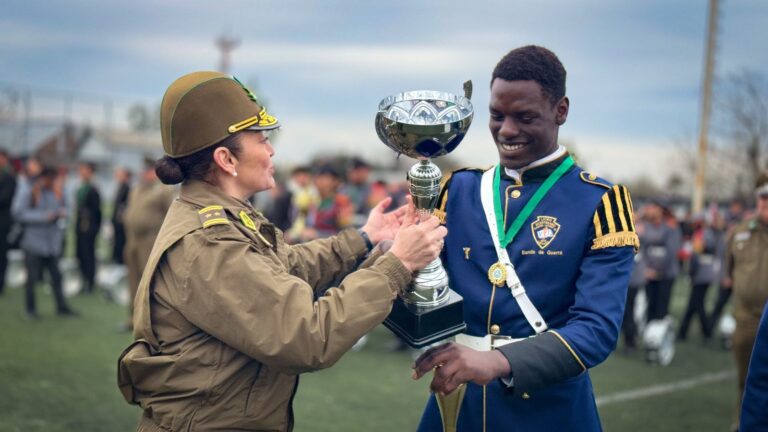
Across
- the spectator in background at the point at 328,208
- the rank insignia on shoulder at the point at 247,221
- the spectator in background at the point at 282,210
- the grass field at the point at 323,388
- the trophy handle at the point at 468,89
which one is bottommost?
the grass field at the point at 323,388

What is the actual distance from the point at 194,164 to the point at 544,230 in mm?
1254

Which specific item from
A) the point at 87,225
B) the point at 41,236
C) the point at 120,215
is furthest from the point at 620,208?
the point at 120,215

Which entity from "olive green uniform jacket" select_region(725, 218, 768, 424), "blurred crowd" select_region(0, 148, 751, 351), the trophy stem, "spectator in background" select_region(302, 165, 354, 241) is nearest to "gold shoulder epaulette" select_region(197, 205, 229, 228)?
the trophy stem

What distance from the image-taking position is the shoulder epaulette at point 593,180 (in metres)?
2.73

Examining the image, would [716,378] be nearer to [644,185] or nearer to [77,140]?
[77,140]

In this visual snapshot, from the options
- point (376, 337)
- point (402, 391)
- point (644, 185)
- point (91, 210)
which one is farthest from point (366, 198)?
point (644, 185)

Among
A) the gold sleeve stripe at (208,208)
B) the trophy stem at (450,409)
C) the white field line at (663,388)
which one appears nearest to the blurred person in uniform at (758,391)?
the trophy stem at (450,409)

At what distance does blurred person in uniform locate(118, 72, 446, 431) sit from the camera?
7.56ft

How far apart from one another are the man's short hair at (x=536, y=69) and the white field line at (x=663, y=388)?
5.05 metres

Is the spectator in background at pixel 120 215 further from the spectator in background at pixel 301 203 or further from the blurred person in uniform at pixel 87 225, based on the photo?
the spectator in background at pixel 301 203

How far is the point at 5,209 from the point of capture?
12039mm

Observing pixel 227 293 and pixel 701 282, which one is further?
pixel 701 282

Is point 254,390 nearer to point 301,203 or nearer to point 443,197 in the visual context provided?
point 443,197

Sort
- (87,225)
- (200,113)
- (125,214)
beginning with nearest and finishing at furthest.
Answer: (200,113) → (125,214) → (87,225)
